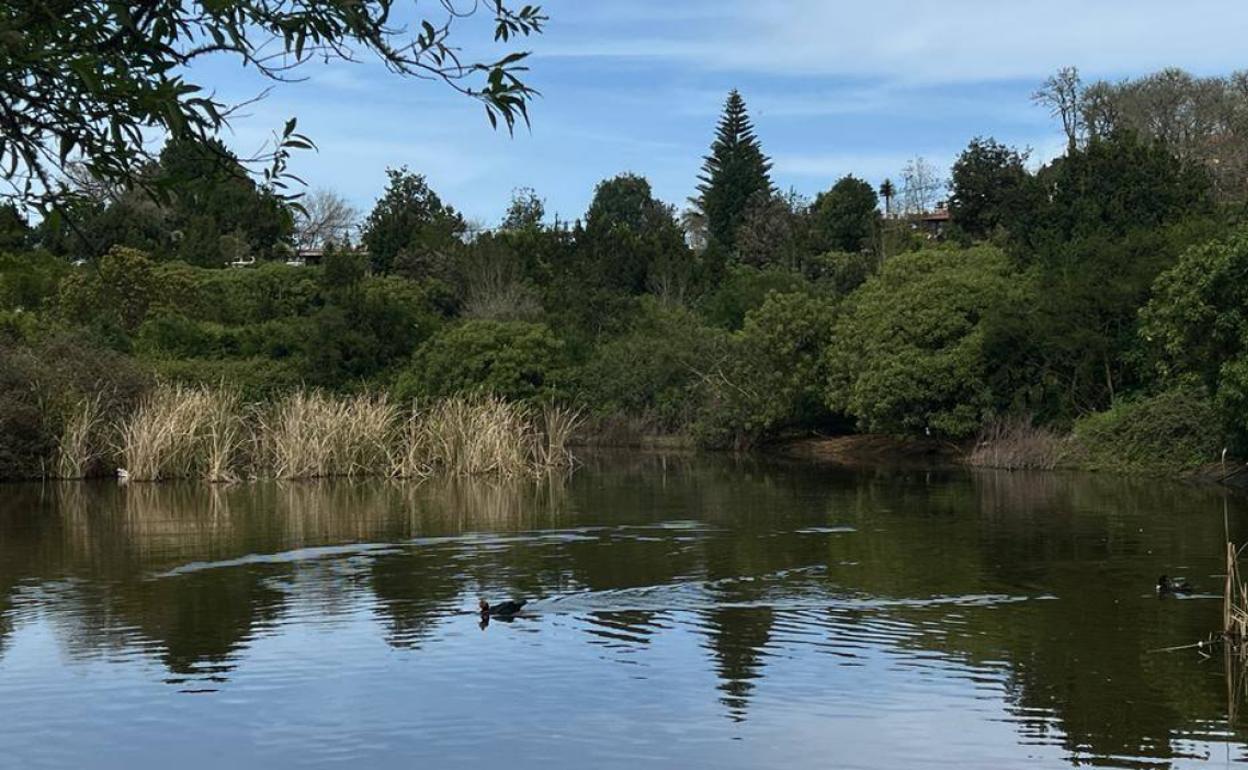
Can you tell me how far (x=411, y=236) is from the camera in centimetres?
6178

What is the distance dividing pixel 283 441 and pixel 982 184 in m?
31.5

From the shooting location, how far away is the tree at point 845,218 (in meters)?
62.4

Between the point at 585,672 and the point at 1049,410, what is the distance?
1070 inches

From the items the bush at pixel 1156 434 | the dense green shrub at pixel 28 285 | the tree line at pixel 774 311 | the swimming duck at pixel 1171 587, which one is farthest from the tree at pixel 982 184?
the swimming duck at pixel 1171 587

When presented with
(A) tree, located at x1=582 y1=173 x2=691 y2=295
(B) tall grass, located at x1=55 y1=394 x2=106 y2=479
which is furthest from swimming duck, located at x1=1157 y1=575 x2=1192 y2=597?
(A) tree, located at x1=582 y1=173 x2=691 y2=295

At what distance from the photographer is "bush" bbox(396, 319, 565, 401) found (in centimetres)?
4272

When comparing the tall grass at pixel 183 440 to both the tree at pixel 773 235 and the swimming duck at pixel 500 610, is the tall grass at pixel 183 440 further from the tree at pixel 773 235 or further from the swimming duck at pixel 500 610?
the tree at pixel 773 235

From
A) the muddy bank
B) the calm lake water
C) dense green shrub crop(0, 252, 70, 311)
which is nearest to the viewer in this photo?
the calm lake water

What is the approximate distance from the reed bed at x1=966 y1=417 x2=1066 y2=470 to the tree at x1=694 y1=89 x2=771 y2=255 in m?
35.1

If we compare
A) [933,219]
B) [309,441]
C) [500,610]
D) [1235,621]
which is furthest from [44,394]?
[933,219]

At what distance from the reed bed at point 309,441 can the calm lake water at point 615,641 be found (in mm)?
6470

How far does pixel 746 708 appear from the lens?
400 inches

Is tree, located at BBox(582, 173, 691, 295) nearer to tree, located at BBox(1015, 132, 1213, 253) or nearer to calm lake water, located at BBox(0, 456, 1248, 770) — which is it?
tree, located at BBox(1015, 132, 1213, 253)

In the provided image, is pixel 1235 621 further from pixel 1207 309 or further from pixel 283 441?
pixel 283 441
